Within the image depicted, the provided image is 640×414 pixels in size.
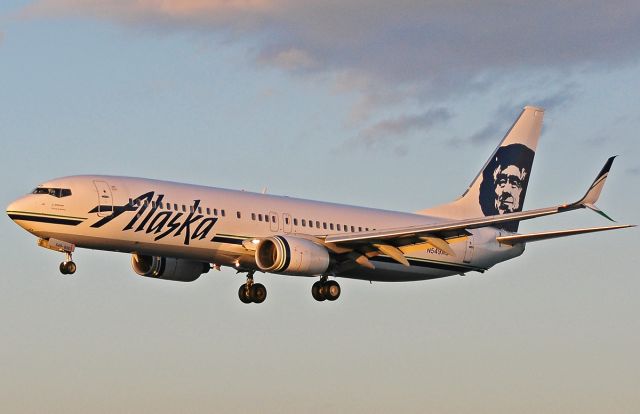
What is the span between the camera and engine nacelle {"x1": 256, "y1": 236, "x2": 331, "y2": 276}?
6206 cm

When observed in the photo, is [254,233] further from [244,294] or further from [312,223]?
[244,294]

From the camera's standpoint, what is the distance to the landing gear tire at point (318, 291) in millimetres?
67188

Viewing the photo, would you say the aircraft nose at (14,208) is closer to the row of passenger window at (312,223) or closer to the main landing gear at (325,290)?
the row of passenger window at (312,223)

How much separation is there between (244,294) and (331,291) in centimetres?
394

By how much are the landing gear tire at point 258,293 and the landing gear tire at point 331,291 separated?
2.75m

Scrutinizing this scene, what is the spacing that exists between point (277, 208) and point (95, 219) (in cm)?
886

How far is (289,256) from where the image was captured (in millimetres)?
62031

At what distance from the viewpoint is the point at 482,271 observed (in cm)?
7312

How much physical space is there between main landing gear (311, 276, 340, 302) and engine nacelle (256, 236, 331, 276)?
12.5 ft

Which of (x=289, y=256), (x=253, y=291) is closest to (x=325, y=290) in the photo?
(x=253, y=291)

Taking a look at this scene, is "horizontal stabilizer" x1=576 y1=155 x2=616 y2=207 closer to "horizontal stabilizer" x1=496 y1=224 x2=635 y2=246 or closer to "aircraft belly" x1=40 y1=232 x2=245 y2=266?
"horizontal stabilizer" x1=496 y1=224 x2=635 y2=246

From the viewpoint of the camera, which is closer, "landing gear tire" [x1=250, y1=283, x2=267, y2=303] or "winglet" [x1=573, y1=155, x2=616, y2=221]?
"winglet" [x1=573, y1=155, x2=616, y2=221]

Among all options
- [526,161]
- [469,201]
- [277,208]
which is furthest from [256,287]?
[526,161]

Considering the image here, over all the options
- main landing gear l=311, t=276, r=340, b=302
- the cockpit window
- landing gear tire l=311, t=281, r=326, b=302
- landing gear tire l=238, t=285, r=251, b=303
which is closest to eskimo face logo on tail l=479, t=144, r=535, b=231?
main landing gear l=311, t=276, r=340, b=302
